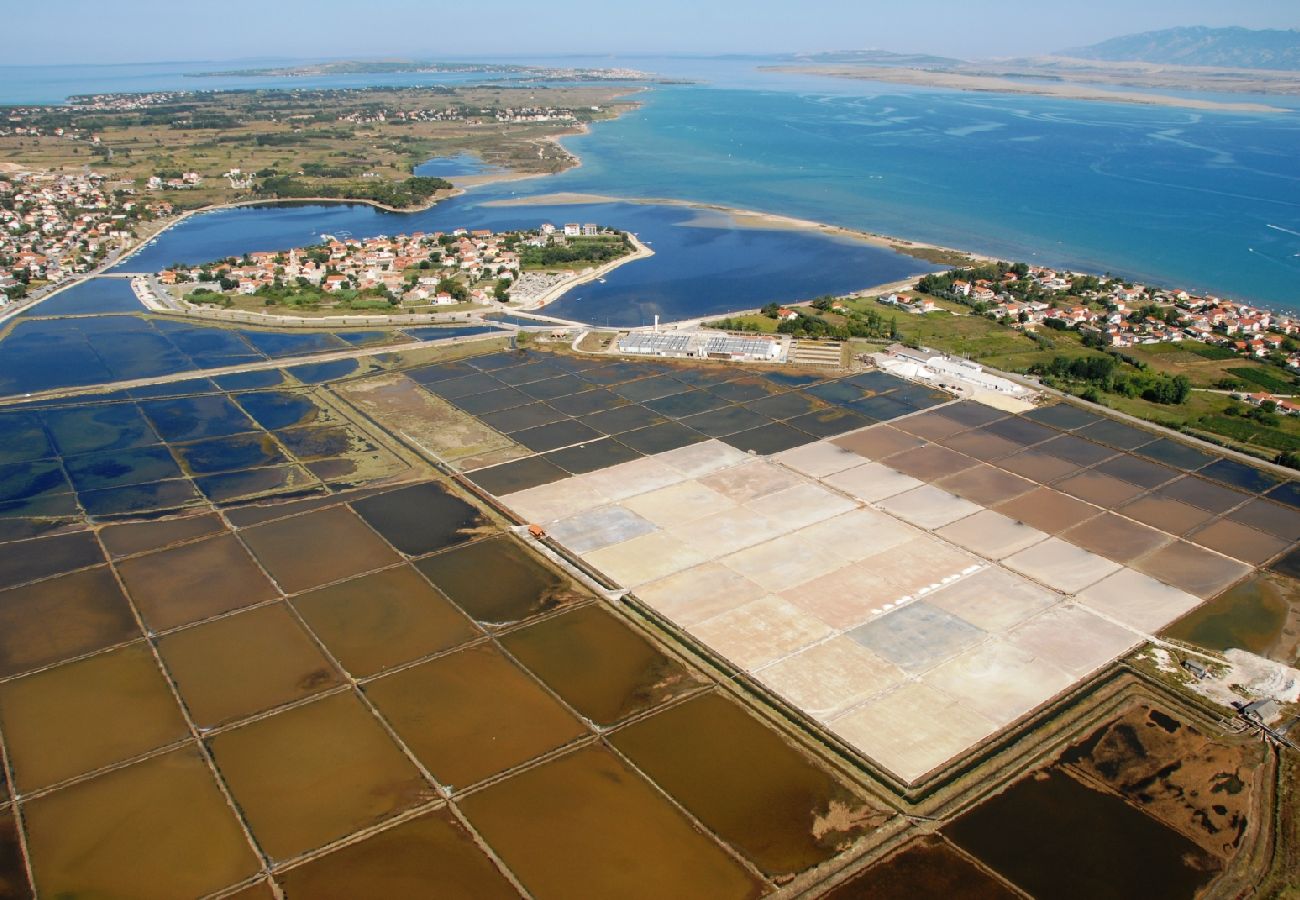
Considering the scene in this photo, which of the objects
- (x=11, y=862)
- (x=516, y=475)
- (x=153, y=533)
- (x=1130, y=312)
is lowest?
(x=11, y=862)

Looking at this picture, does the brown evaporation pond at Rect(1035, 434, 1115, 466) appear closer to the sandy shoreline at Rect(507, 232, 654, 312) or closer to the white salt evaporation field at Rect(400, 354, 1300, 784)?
the white salt evaporation field at Rect(400, 354, 1300, 784)

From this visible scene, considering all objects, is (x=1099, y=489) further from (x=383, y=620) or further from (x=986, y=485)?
(x=383, y=620)

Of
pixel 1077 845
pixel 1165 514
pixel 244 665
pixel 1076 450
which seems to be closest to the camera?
pixel 1077 845

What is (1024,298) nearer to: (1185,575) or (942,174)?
(1185,575)

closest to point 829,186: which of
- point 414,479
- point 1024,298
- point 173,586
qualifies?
point 1024,298

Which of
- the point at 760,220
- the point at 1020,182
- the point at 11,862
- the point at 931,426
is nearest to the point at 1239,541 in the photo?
the point at 931,426

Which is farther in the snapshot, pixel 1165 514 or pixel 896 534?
pixel 1165 514
